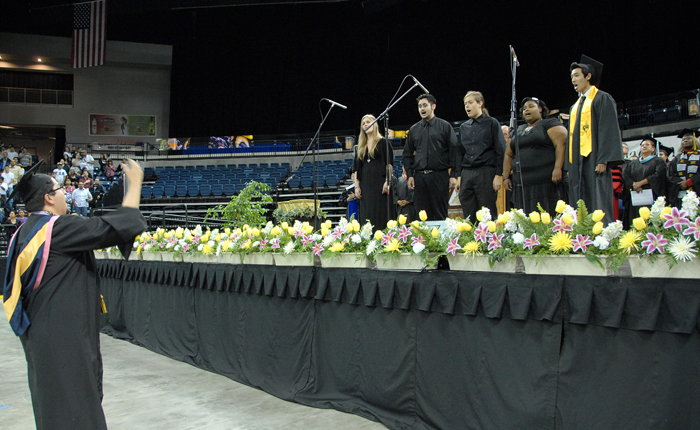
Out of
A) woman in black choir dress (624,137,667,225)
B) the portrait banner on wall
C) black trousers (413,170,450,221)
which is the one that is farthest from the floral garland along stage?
the portrait banner on wall

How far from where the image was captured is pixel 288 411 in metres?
3.37

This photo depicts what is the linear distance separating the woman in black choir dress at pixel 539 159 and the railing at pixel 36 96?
24.5m

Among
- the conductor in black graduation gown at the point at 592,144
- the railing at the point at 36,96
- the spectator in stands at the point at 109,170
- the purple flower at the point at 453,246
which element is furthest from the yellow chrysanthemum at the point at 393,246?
the railing at the point at 36,96

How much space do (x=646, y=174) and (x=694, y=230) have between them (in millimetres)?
5292

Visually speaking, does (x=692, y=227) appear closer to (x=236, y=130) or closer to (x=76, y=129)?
(x=236, y=130)

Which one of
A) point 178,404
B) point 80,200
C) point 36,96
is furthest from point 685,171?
point 36,96

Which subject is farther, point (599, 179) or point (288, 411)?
point (599, 179)

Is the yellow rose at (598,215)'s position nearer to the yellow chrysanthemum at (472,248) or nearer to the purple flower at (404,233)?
the yellow chrysanthemum at (472,248)

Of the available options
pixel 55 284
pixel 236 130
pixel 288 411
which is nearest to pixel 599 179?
pixel 288 411

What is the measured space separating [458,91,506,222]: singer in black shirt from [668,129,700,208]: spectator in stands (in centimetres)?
282

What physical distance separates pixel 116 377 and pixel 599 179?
400 centimetres

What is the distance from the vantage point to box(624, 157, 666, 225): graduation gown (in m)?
6.42

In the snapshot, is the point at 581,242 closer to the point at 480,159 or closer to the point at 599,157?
the point at 599,157

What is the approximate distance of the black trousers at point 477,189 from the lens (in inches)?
172
